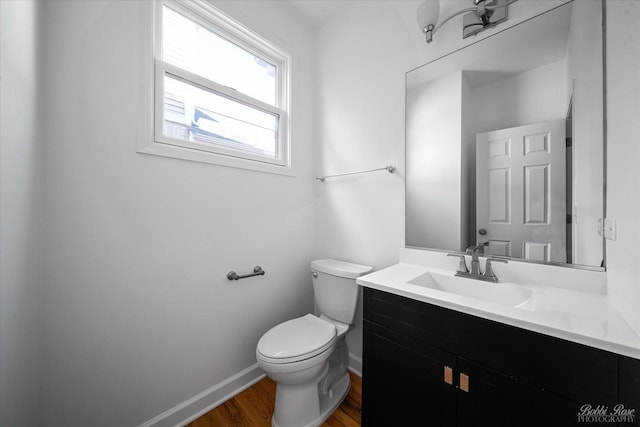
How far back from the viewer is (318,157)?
6.36 ft

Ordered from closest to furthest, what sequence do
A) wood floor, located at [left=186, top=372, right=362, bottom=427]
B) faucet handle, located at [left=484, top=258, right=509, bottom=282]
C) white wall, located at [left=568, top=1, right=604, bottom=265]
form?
white wall, located at [left=568, top=1, right=604, bottom=265] → faucet handle, located at [left=484, top=258, right=509, bottom=282] → wood floor, located at [left=186, top=372, right=362, bottom=427]

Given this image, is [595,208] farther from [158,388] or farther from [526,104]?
[158,388]

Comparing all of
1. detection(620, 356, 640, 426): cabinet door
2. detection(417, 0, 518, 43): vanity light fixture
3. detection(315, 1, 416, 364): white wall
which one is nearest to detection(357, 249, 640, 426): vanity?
detection(620, 356, 640, 426): cabinet door

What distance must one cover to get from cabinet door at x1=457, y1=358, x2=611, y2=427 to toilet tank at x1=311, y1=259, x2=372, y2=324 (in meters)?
0.71

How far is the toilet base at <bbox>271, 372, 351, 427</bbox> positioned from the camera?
4.00 ft

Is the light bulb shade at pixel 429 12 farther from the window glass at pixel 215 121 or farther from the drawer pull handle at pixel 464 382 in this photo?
the drawer pull handle at pixel 464 382

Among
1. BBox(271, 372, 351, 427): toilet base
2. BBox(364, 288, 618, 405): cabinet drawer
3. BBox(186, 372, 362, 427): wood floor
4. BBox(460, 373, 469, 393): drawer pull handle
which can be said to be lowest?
BBox(186, 372, 362, 427): wood floor

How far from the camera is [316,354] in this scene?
1158mm

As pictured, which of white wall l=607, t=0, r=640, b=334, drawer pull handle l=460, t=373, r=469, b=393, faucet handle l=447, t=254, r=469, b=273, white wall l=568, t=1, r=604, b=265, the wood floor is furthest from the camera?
the wood floor

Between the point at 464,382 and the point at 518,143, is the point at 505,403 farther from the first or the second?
the point at 518,143

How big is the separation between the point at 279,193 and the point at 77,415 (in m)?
1.45

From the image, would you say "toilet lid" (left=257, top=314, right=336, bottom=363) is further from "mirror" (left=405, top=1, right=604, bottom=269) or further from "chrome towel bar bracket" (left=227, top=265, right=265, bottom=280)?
"mirror" (left=405, top=1, right=604, bottom=269)

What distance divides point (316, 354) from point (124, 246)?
1.07m

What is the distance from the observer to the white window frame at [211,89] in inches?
45.3
